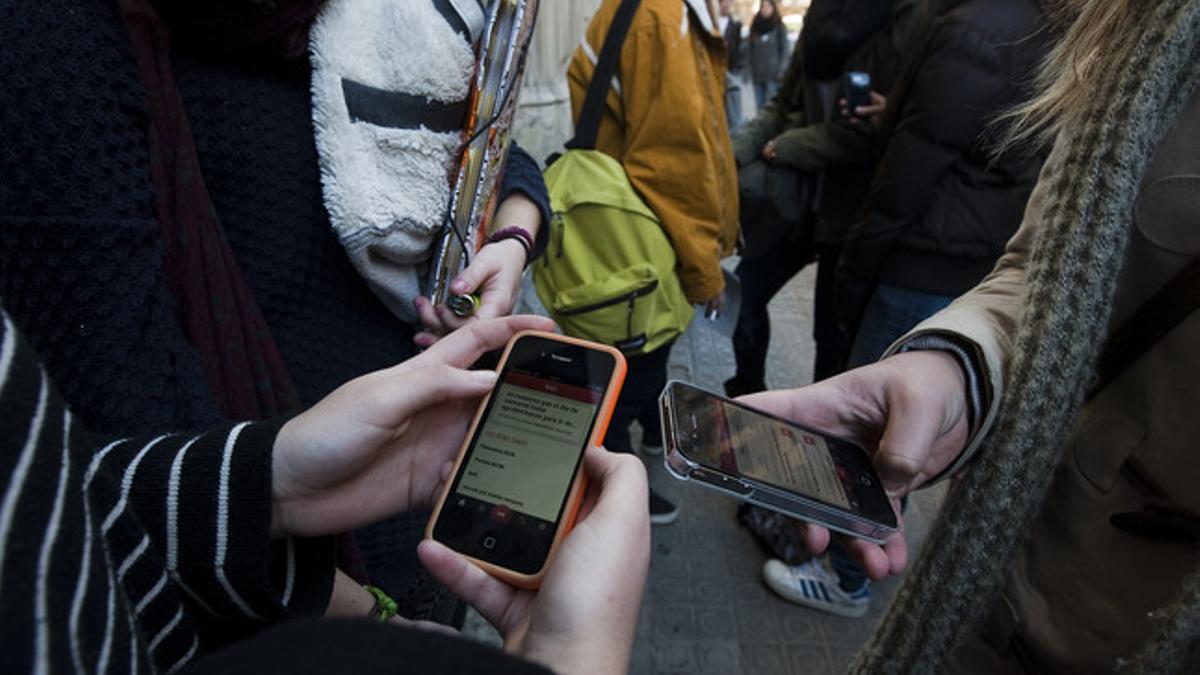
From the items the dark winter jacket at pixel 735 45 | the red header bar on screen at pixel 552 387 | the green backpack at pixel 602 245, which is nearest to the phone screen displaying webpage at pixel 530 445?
the red header bar on screen at pixel 552 387

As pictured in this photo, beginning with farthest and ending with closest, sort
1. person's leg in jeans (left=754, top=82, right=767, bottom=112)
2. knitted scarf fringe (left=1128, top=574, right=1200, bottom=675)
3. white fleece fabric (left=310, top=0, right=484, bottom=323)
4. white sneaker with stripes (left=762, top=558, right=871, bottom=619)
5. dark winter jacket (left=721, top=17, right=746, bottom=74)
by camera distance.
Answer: person's leg in jeans (left=754, top=82, right=767, bottom=112), dark winter jacket (left=721, top=17, right=746, bottom=74), white sneaker with stripes (left=762, top=558, right=871, bottom=619), white fleece fabric (left=310, top=0, right=484, bottom=323), knitted scarf fringe (left=1128, top=574, right=1200, bottom=675)

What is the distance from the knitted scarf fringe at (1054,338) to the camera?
0.82 metres

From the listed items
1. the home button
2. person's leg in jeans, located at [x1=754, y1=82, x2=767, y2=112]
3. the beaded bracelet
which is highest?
the beaded bracelet

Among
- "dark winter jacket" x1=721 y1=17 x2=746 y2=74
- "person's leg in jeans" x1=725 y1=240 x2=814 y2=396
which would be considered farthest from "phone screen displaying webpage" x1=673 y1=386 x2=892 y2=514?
"dark winter jacket" x1=721 y1=17 x2=746 y2=74

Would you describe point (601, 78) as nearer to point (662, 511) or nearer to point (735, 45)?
point (662, 511)

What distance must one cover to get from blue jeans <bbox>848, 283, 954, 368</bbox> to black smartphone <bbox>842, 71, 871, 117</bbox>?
74 centimetres

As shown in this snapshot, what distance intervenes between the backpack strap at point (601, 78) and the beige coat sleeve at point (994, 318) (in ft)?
4.75

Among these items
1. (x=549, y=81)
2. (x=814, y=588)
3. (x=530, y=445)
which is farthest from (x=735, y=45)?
(x=530, y=445)

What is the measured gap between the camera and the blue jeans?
7.54 feet

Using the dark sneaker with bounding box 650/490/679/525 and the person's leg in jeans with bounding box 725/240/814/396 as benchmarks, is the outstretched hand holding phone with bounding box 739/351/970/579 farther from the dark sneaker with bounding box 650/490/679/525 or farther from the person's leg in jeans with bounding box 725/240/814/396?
the person's leg in jeans with bounding box 725/240/814/396

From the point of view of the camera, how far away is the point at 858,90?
8.37 feet

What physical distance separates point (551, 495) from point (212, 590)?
412 mm

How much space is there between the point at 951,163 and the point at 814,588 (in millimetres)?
1565

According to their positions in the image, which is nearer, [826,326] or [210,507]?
[210,507]
